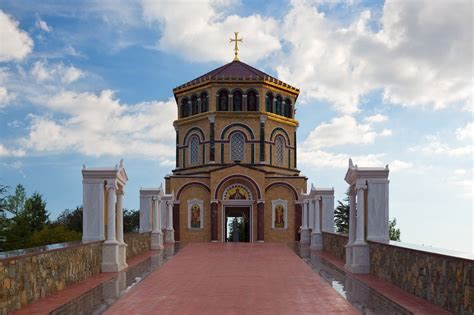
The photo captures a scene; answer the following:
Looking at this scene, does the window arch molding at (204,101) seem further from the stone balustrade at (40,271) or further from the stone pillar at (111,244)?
the stone balustrade at (40,271)

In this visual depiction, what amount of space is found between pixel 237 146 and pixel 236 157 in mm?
754

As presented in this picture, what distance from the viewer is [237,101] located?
4069 cm

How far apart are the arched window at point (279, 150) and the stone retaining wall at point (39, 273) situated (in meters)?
27.0

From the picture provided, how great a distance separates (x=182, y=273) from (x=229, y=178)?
21948 millimetres

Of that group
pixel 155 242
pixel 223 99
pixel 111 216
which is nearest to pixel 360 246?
pixel 111 216

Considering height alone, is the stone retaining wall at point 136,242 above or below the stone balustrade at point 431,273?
below

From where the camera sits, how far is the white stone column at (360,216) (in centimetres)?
1623

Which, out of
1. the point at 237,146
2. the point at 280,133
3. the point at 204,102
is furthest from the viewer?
the point at 280,133

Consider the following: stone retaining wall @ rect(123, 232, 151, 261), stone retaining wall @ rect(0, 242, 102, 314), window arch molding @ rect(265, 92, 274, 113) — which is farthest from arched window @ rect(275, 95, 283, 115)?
stone retaining wall @ rect(0, 242, 102, 314)

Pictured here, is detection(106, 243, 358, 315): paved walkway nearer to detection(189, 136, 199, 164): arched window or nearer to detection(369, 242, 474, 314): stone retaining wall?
detection(369, 242, 474, 314): stone retaining wall

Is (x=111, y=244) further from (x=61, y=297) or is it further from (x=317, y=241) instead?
(x=317, y=241)

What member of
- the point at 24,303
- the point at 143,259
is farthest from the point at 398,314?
the point at 143,259

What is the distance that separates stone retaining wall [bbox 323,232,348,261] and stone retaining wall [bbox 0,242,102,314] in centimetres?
882

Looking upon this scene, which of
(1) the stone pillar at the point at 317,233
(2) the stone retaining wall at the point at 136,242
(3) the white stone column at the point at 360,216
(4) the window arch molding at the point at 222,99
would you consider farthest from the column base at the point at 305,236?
(3) the white stone column at the point at 360,216
